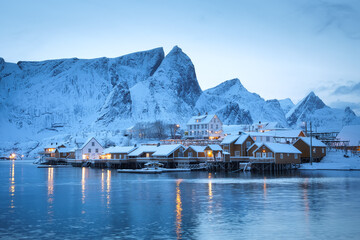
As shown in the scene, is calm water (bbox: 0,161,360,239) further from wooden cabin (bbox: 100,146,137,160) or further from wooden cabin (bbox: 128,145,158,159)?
wooden cabin (bbox: 100,146,137,160)

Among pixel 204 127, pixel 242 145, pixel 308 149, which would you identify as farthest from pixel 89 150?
pixel 308 149

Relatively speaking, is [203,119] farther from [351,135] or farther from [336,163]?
[336,163]

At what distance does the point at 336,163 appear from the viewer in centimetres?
8706

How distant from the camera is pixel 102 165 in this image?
113625 millimetres

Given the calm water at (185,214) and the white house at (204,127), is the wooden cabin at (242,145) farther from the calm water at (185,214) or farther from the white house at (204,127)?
the white house at (204,127)

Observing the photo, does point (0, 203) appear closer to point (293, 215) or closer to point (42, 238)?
point (42, 238)

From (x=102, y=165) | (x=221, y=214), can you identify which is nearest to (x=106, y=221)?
(x=221, y=214)

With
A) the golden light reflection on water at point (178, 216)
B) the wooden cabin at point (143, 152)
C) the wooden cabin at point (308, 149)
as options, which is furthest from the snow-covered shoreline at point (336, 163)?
the golden light reflection on water at point (178, 216)

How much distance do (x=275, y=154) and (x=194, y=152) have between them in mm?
20758

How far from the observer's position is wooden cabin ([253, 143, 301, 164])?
83.0 meters

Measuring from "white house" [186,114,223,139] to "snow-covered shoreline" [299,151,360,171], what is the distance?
59.3 m

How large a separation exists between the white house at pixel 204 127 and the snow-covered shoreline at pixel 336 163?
5931cm

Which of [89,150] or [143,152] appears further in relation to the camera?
[89,150]

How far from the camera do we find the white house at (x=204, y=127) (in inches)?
6012
